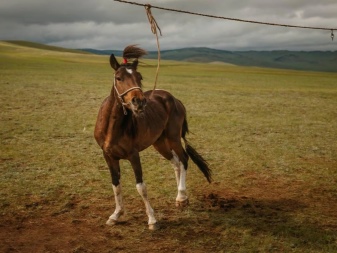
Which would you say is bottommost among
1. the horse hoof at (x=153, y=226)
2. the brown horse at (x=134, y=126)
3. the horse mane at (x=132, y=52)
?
the horse hoof at (x=153, y=226)

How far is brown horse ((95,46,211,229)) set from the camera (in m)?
5.46

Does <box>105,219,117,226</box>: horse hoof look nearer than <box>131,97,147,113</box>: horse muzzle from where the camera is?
No

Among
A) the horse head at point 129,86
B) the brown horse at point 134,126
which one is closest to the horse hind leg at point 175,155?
the brown horse at point 134,126

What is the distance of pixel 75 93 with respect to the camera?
24.7 meters

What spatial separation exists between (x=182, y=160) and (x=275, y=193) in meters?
2.38

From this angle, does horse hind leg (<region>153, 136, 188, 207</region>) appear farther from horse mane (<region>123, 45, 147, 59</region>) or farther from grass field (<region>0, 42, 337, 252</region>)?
horse mane (<region>123, 45, 147, 59</region>)

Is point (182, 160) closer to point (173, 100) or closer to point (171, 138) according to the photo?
point (171, 138)

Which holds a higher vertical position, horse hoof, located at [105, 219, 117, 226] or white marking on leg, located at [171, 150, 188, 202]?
white marking on leg, located at [171, 150, 188, 202]

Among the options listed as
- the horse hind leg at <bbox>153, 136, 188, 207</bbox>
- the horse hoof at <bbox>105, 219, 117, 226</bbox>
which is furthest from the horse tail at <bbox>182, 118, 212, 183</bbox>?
the horse hoof at <bbox>105, 219, 117, 226</bbox>

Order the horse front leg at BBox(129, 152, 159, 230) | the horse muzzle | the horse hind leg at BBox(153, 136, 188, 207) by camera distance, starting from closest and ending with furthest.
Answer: the horse muzzle
the horse front leg at BBox(129, 152, 159, 230)
the horse hind leg at BBox(153, 136, 188, 207)

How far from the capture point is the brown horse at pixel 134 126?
546cm

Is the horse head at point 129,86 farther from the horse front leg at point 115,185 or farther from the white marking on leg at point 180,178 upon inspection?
the white marking on leg at point 180,178

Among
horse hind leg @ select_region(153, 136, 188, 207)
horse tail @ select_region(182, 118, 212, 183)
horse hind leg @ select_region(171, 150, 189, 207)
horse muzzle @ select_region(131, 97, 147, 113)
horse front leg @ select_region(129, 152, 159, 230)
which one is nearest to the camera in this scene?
horse muzzle @ select_region(131, 97, 147, 113)

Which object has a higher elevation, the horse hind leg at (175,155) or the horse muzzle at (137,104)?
the horse muzzle at (137,104)
